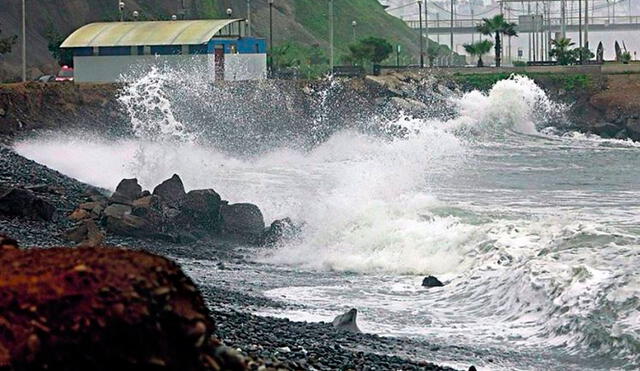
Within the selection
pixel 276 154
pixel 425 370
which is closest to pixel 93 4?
pixel 276 154

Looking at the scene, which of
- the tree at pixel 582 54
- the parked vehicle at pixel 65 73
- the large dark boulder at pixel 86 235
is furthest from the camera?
the tree at pixel 582 54

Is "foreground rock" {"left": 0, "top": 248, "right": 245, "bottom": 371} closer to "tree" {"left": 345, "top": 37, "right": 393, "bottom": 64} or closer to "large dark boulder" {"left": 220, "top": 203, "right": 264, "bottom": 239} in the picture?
"large dark boulder" {"left": 220, "top": 203, "right": 264, "bottom": 239}

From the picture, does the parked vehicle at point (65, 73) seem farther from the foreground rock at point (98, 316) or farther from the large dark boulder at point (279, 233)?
the foreground rock at point (98, 316)

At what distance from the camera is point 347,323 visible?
646 inches

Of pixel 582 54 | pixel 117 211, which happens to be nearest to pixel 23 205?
pixel 117 211

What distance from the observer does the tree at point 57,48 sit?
208 ft

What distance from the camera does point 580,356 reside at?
1606 centimetres

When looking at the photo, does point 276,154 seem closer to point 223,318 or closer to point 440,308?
point 440,308

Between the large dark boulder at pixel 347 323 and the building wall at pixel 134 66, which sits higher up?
the building wall at pixel 134 66

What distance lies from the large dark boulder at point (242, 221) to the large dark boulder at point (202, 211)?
144 millimetres

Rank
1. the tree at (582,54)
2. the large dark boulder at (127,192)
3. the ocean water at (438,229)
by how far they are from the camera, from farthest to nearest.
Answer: the tree at (582,54)
the large dark boulder at (127,192)
the ocean water at (438,229)

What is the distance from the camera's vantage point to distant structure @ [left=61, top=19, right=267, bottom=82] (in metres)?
57.1

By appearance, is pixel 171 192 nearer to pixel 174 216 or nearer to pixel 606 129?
pixel 174 216

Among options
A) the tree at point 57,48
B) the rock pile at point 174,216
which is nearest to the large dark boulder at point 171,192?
the rock pile at point 174,216
